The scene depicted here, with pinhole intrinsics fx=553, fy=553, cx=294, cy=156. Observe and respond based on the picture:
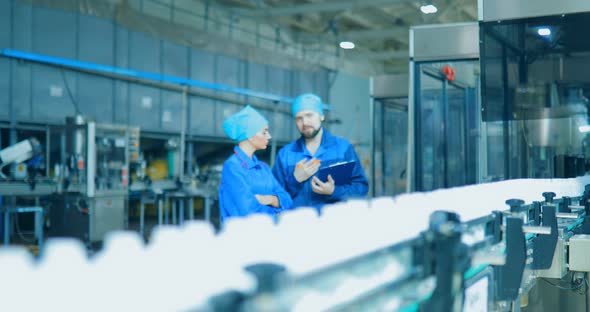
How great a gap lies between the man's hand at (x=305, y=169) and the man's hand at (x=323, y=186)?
5 cm

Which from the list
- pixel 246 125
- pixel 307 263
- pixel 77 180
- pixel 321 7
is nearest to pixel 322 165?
pixel 246 125

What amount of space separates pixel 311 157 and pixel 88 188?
3.84m

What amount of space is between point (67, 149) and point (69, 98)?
2.16 feet

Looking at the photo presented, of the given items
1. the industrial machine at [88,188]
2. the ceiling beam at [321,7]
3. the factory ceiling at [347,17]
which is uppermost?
the factory ceiling at [347,17]

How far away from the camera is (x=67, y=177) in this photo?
19.4 feet

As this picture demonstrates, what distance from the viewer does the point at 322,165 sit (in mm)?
2652

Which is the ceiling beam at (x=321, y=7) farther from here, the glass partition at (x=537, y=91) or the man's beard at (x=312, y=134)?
the man's beard at (x=312, y=134)

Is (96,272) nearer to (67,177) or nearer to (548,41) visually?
(548,41)

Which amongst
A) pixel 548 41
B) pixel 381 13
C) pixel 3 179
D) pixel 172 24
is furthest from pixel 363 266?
pixel 381 13

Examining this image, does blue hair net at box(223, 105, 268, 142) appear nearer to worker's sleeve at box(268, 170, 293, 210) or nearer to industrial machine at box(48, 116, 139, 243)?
worker's sleeve at box(268, 170, 293, 210)

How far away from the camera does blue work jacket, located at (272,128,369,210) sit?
104 inches

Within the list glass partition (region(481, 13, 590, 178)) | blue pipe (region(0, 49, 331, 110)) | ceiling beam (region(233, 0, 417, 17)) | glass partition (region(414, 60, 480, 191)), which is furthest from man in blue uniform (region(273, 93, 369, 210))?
ceiling beam (region(233, 0, 417, 17))

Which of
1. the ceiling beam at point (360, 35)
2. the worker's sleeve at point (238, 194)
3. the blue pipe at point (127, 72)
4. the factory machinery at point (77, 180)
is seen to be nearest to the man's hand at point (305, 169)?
the worker's sleeve at point (238, 194)

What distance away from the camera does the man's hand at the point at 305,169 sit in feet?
8.25
